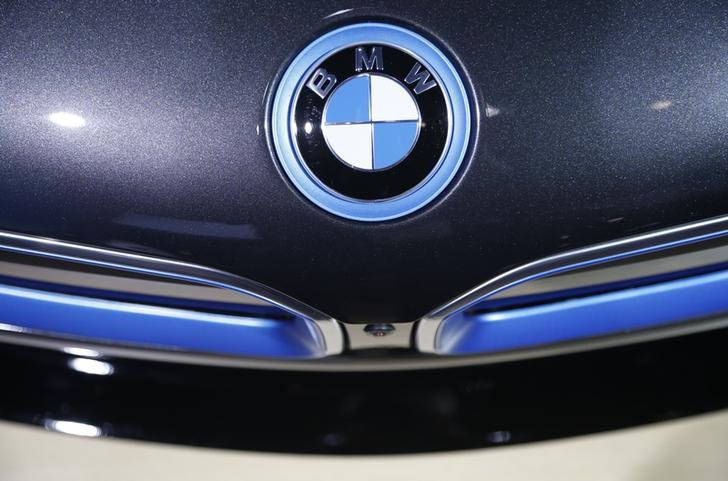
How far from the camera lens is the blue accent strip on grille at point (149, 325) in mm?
662

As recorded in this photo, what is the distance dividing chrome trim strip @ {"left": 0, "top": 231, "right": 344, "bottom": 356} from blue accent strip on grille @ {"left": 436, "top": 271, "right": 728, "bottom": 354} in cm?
14

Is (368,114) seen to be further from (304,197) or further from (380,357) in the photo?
(380,357)

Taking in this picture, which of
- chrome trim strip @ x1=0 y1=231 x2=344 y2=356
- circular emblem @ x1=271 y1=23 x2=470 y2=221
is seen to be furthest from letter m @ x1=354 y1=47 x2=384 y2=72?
chrome trim strip @ x1=0 y1=231 x2=344 y2=356

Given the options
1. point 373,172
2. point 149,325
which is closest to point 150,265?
point 149,325

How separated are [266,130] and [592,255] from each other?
29 cm

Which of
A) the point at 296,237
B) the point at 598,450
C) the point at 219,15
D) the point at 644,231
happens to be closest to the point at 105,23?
the point at 219,15

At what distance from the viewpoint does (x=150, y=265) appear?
618 millimetres

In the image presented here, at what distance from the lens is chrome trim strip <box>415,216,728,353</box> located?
0.61 metres

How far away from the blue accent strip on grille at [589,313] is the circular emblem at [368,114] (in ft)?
0.55

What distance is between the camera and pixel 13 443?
111cm

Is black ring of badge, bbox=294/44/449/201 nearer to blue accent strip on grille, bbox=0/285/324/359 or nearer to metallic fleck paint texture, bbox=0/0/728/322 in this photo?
metallic fleck paint texture, bbox=0/0/728/322

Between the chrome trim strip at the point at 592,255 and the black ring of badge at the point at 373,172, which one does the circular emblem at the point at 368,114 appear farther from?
the chrome trim strip at the point at 592,255

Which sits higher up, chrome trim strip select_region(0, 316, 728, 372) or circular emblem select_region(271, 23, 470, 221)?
circular emblem select_region(271, 23, 470, 221)

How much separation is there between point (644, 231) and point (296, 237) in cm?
29
